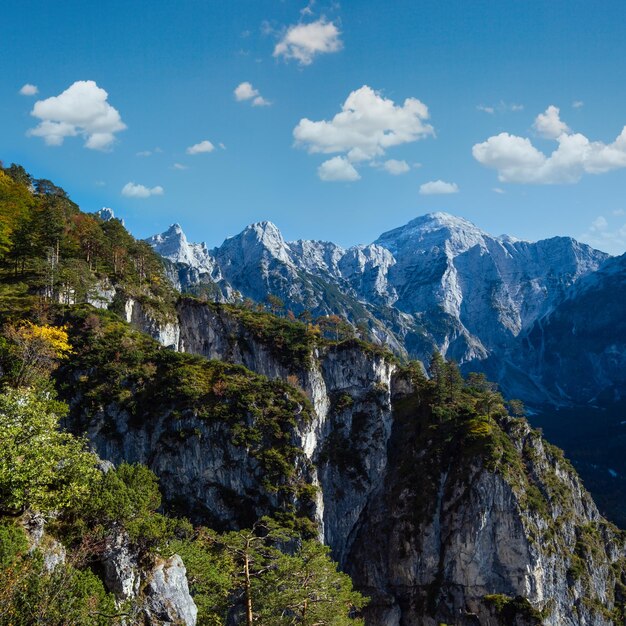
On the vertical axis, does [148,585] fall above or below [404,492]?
above

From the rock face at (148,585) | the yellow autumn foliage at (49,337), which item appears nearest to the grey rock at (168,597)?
the rock face at (148,585)

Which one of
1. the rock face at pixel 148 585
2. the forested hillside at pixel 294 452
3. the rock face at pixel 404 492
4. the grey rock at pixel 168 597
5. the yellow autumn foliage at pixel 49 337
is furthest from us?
the rock face at pixel 404 492

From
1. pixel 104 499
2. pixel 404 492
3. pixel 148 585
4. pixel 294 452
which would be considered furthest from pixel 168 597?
pixel 404 492

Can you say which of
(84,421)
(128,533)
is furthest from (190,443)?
(128,533)

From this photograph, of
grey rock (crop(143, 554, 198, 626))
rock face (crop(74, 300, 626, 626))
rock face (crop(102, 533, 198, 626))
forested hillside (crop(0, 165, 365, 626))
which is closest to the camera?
forested hillside (crop(0, 165, 365, 626))

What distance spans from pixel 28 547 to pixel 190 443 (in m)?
52.6

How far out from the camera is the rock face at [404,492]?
7469cm

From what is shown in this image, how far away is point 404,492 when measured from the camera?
90875 mm

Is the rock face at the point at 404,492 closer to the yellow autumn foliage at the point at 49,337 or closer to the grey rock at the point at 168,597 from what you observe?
the yellow autumn foliage at the point at 49,337

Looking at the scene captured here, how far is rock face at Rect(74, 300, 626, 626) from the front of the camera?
7469 cm

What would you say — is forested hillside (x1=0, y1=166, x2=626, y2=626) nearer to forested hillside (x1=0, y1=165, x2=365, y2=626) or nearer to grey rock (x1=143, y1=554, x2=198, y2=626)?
forested hillside (x1=0, y1=165, x2=365, y2=626)

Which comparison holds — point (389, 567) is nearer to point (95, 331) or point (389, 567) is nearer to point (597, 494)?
point (95, 331)

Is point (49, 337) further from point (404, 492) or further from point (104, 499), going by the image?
point (404, 492)

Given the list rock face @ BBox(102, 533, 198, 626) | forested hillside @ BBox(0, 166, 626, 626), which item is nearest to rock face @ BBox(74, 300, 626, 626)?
forested hillside @ BBox(0, 166, 626, 626)
